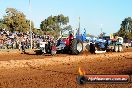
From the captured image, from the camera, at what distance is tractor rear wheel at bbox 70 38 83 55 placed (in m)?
20.4

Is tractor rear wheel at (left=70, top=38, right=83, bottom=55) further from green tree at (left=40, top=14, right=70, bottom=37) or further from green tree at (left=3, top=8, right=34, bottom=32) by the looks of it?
green tree at (left=40, top=14, right=70, bottom=37)

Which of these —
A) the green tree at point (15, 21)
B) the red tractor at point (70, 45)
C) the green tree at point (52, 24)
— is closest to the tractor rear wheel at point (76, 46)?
the red tractor at point (70, 45)

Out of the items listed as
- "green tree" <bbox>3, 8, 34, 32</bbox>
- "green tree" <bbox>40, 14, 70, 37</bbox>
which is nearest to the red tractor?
"green tree" <bbox>3, 8, 34, 32</bbox>

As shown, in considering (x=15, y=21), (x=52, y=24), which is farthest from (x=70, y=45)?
(x=52, y=24)

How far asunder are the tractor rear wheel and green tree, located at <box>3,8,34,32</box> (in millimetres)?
28831

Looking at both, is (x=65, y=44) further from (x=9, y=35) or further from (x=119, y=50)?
(x=9, y=35)

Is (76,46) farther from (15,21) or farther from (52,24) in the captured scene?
(52,24)

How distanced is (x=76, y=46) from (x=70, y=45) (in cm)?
41

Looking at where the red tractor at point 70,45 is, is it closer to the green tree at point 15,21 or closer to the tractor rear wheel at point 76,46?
the tractor rear wheel at point 76,46

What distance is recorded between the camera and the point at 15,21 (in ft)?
164

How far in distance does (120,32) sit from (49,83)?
8431 cm

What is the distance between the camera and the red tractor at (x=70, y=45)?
20586mm

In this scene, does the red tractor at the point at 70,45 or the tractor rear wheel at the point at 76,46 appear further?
the red tractor at the point at 70,45

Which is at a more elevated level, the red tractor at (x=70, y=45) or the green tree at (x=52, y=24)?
the green tree at (x=52, y=24)
